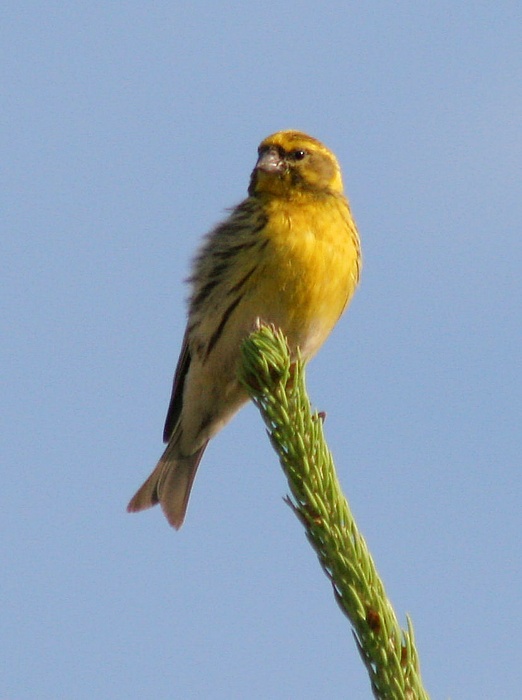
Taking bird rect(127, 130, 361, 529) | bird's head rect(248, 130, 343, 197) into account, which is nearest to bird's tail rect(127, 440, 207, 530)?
bird rect(127, 130, 361, 529)

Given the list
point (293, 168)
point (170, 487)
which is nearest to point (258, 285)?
point (293, 168)

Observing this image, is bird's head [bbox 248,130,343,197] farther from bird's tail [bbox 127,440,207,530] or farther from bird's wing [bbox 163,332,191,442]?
bird's tail [bbox 127,440,207,530]

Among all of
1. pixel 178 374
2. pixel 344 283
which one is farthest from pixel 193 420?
pixel 344 283

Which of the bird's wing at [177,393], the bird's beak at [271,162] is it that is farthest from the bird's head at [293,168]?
the bird's wing at [177,393]

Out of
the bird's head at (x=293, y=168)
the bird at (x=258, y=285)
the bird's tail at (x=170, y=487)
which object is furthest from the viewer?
the bird's tail at (x=170, y=487)

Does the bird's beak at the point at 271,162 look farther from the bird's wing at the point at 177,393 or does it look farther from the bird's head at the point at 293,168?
the bird's wing at the point at 177,393

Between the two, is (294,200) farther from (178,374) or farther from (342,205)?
(178,374)
